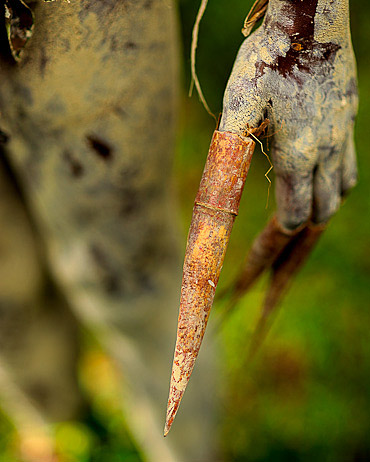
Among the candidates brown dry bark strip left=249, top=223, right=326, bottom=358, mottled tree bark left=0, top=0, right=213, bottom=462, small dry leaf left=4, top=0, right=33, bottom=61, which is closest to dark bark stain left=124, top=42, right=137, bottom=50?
mottled tree bark left=0, top=0, right=213, bottom=462

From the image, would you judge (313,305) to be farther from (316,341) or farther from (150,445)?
(150,445)

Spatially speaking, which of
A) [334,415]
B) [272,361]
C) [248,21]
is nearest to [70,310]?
[272,361]

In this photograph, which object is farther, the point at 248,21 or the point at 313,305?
the point at 313,305

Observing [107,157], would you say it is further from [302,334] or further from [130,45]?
[302,334]

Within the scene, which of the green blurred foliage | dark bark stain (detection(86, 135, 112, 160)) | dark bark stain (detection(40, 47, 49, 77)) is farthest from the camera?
the green blurred foliage

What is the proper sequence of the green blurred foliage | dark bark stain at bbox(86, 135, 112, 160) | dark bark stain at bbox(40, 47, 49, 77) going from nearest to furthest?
dark bark stain at bbox(40, 47, 49, 77)
dark bark stain at bbox(86, 135, 112, 160)
the green blurred foliage

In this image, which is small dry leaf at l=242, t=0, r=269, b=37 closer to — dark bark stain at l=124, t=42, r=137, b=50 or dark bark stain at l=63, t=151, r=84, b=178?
dark bark stain at l=124, t=42, r=137, b=50

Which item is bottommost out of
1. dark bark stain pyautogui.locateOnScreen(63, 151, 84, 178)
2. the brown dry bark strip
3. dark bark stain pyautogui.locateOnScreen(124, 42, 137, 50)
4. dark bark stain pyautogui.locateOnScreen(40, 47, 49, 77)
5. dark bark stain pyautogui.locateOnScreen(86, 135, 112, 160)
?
the brown dry bark strip
